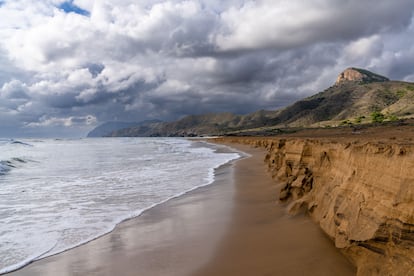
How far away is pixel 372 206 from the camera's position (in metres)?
4.42

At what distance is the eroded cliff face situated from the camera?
3750 mm

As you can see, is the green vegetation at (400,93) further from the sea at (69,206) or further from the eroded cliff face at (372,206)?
the eroded cliff face at (372,206)

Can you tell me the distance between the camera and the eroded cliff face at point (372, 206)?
3750mm

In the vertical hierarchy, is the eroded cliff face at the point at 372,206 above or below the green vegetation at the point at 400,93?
below

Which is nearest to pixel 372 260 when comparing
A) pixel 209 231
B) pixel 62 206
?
pixel 209 231

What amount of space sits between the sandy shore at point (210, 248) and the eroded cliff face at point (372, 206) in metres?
0.44

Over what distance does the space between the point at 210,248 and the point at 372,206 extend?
307 centimetres

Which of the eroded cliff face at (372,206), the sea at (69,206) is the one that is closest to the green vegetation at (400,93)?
the sea at (69,206)

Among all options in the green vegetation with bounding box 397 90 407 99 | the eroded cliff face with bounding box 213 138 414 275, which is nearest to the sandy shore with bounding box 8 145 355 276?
the eroded cliff face with bounding box 213 138 414 275

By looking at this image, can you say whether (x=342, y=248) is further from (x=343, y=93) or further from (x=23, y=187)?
(x=343, y=93)

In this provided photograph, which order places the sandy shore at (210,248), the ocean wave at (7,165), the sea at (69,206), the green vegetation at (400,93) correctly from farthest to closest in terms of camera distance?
the green vegetation at (400,93), the ocean wave at (7,165), the sea at (69,206), the sandy shore at (210,248)

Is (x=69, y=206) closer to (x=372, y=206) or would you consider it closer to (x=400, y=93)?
(x=372, y=206)

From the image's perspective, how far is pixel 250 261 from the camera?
5.50 m

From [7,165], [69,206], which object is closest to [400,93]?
[7,165]
